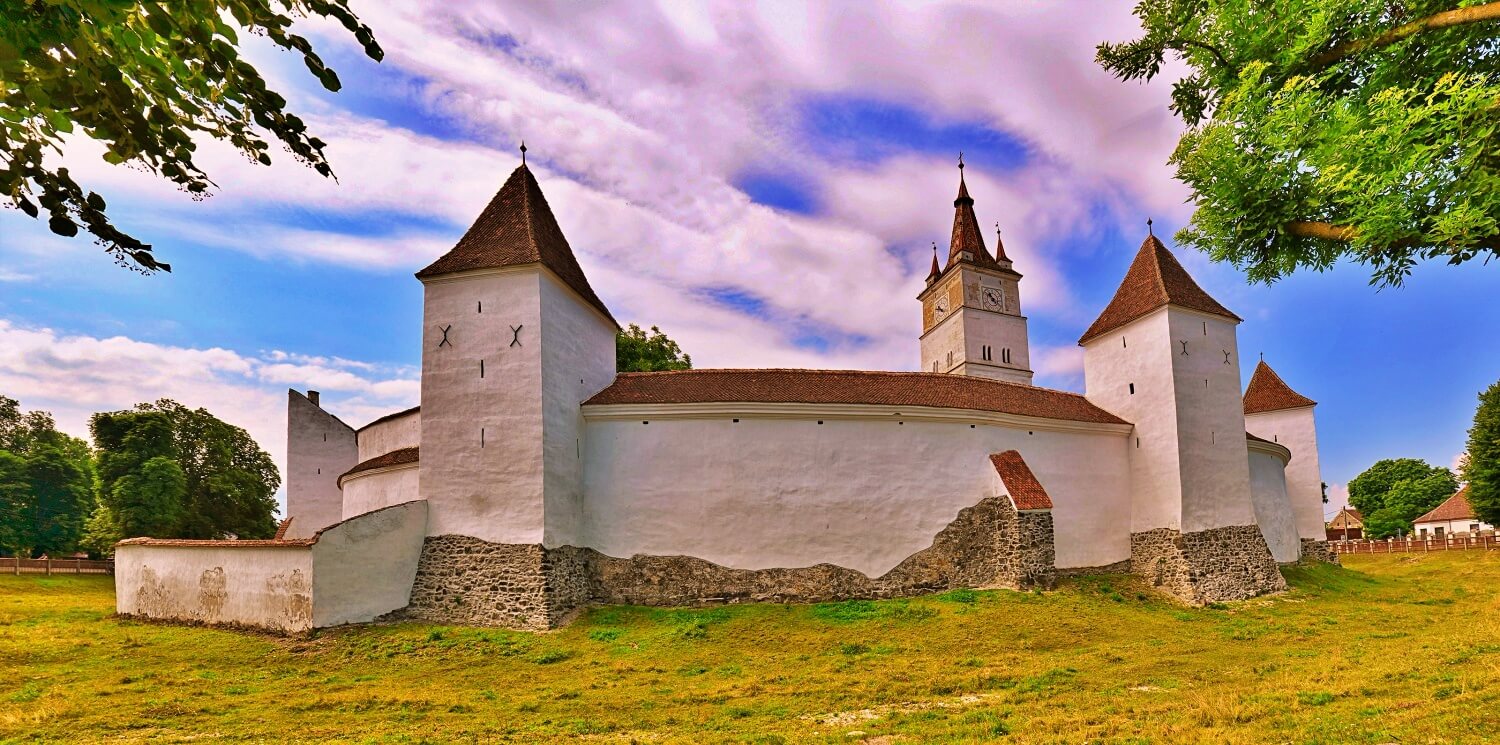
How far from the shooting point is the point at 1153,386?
21.1m

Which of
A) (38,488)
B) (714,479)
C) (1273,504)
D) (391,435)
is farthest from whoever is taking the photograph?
(38,488)

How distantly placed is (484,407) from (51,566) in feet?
91.0

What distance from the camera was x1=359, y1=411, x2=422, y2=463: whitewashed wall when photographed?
21297mm

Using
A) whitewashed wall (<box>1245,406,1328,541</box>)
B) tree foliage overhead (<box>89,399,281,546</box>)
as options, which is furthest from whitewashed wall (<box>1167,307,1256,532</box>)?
tree foliage overhead (<box>89,399,281,546</box>)

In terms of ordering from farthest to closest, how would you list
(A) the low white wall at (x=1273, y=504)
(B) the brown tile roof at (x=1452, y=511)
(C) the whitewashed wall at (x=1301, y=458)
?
1. (B) the brown tile roof at (x=1452, y=511)
2. (C) the whitewashed wall at (x=1301, y=458)
3. (A) the low white wall at (x=1273, y=504)

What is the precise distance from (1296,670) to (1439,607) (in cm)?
1219

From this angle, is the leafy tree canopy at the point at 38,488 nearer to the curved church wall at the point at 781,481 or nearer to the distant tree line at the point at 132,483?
the distant tree line at the point at 132,483

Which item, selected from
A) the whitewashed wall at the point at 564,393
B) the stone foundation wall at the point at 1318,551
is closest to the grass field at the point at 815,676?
the whitewashed wall at the point at 564,393

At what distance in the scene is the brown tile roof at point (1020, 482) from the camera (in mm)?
18422

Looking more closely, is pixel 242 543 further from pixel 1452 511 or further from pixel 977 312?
pixel 1452 511

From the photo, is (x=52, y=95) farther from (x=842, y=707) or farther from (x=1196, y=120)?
(x=842, y=707)

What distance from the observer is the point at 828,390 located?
62.7 ft

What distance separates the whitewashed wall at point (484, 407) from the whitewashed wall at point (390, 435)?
14.1 ft

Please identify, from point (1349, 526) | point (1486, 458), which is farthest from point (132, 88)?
point (1349, 526)
